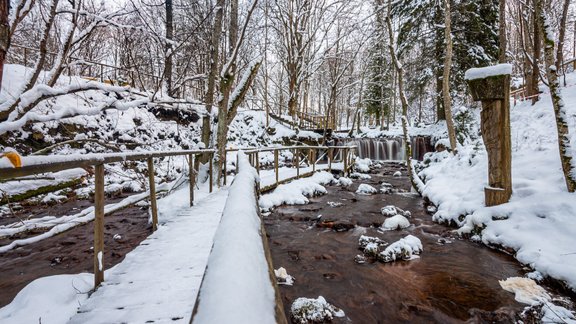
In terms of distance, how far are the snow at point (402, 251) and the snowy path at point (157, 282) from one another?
2.81 meters

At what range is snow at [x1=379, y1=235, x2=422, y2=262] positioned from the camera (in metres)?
4.59

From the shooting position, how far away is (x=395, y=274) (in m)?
4.16

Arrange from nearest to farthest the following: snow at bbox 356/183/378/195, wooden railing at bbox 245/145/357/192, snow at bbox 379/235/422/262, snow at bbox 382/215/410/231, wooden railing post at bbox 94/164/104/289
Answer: wooden railing post at bbox 94/164/104/289 → snow at bbox 379/235/422/262 → snow at bbox 382/215/410/231 → wooden railing at bbox 245/145/357/192 → snow at bbox 356/183/378/195

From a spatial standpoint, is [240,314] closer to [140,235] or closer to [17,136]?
[140,235]

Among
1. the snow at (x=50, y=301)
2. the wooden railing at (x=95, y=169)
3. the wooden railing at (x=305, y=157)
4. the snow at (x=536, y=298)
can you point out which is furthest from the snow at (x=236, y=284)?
the wooden railing at (x=305, y=157)

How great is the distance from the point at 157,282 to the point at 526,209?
5.61m

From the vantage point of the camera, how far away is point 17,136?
376 inches

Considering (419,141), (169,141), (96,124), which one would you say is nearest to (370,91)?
(419,141)

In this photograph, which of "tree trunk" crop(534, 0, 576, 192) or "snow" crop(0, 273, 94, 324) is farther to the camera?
"tree trunk" crop(534, 0, 576, 192)

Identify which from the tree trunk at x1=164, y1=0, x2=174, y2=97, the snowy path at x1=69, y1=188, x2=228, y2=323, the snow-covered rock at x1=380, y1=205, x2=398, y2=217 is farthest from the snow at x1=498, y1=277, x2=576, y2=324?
the tree trunk at x1=164, y1=0, x2=174, y2=97

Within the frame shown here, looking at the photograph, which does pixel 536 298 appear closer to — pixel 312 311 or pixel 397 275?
pixel 397 275

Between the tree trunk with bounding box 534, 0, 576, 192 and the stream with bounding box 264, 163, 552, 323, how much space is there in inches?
70.3

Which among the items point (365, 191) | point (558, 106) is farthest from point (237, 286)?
point (365, 191)

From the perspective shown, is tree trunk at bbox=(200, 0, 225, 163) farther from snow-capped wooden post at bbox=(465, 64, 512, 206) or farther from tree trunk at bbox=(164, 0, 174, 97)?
snow-capped wooden post at bbox=(465, 64, 512, 206)
